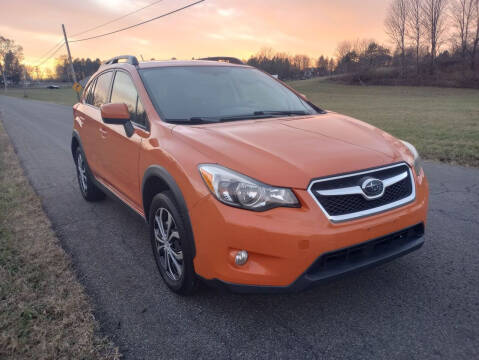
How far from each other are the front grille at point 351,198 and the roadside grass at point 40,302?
5.26 feet

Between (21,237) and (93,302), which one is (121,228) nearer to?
(21,237)

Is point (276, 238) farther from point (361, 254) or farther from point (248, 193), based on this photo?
point (361, 254)

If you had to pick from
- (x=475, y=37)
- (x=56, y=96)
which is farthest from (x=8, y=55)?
(x=475, y=37)

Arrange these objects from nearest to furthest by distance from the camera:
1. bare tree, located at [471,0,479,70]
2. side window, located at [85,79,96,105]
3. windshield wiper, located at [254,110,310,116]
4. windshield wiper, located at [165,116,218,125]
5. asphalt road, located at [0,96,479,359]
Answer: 1. asphalt road, located at [0,96,479,359]
2. windshield wiper, located at [165,116,218,125]
3. windshield wiper, located at [254,110,310,116]
4. side window, located at [85,79,96,105]
5. bare tree, located at [471,0,479,70]

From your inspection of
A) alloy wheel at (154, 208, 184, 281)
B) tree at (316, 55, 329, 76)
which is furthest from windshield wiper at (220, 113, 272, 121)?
tree at (316, 55, 329, 76)

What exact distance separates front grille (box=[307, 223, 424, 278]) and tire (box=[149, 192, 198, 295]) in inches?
34.7

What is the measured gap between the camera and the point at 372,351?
7.69 feet

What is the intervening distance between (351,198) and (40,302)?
2.45 metres

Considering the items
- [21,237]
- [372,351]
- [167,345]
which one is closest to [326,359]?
[372,351]

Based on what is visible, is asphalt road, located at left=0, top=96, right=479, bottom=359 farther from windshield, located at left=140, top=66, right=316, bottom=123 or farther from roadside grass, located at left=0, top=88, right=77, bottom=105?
roadside grass, located at left=0, top=88, right=77, bottom=105

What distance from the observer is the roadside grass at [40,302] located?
96.3 inches

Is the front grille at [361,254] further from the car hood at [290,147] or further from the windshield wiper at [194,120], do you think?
the windshield wiper at [194,120]

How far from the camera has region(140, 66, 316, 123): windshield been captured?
11.2 ft

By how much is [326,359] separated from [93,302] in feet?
5.92
